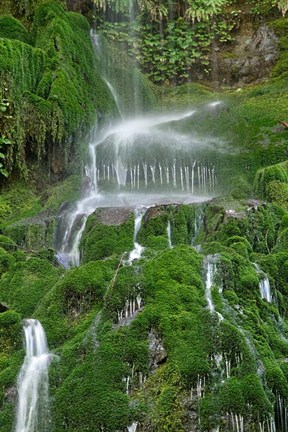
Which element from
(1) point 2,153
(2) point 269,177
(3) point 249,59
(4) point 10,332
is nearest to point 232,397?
(4) point 10,332

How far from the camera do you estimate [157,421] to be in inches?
213

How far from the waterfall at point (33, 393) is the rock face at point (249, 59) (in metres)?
12.5

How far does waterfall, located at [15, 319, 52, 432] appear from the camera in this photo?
226 inches

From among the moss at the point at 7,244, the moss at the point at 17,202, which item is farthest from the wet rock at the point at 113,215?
the moss at the point at 17,202

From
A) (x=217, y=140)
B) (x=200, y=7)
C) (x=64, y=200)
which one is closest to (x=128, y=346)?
(x=64, y=200)

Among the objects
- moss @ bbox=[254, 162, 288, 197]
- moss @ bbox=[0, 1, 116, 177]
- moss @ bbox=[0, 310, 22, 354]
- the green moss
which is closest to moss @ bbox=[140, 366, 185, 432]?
moss @ bbox=[0, 310, 22, 354]

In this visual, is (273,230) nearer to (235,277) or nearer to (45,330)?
(235,277)

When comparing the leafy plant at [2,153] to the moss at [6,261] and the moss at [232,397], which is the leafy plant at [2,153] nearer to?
the moss at [6,261]

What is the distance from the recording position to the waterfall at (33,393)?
18.9ft

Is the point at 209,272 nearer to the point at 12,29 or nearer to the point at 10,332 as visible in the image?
the point at 10,332

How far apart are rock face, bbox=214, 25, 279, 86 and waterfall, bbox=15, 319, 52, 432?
12.5m

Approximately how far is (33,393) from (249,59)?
44.3ft

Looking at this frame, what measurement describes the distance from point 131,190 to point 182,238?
3.69 metres

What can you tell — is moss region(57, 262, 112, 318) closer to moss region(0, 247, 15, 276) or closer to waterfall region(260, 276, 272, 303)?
moss region(0, 247, 15, 276)
